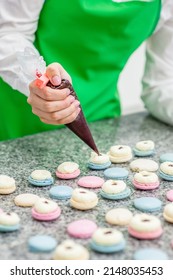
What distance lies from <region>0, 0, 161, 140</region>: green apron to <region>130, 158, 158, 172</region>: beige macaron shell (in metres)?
0.33

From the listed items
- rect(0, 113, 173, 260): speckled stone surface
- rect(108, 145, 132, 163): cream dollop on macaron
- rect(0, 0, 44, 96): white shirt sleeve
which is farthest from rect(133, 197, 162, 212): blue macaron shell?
rect(0, 0, 44, 96): white shirt sleeve

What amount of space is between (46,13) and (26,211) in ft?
1.83

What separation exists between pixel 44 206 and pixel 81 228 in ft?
0.28

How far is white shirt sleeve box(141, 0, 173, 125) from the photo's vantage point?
1538 millimetres

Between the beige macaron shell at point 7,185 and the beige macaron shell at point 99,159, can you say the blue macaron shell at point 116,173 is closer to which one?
the beige macaron shell at point 99,159

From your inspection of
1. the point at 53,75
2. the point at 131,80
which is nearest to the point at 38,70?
the point at 53,75

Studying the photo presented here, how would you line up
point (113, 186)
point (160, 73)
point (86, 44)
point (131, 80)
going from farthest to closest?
point (131, 80) → point (160, 73) → point (86, 44) → point (113, 186)

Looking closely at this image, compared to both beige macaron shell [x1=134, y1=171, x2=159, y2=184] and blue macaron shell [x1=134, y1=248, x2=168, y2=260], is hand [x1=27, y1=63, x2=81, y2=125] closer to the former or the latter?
beige macaron shell [x1=134, y1=171, x2=159, y2=184]

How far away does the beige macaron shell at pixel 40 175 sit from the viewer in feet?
3.65

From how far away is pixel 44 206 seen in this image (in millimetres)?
961

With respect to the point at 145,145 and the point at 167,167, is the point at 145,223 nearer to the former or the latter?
the point at 167,167

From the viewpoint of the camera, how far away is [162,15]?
58.6 inches

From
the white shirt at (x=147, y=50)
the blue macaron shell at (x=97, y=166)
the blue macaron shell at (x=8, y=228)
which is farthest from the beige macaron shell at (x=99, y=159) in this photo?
the blue macaron shell at (x=8, y=228)

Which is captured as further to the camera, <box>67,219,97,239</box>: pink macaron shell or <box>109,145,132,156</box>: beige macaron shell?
<box>109,145,132,156</box>: beige macaron shell
